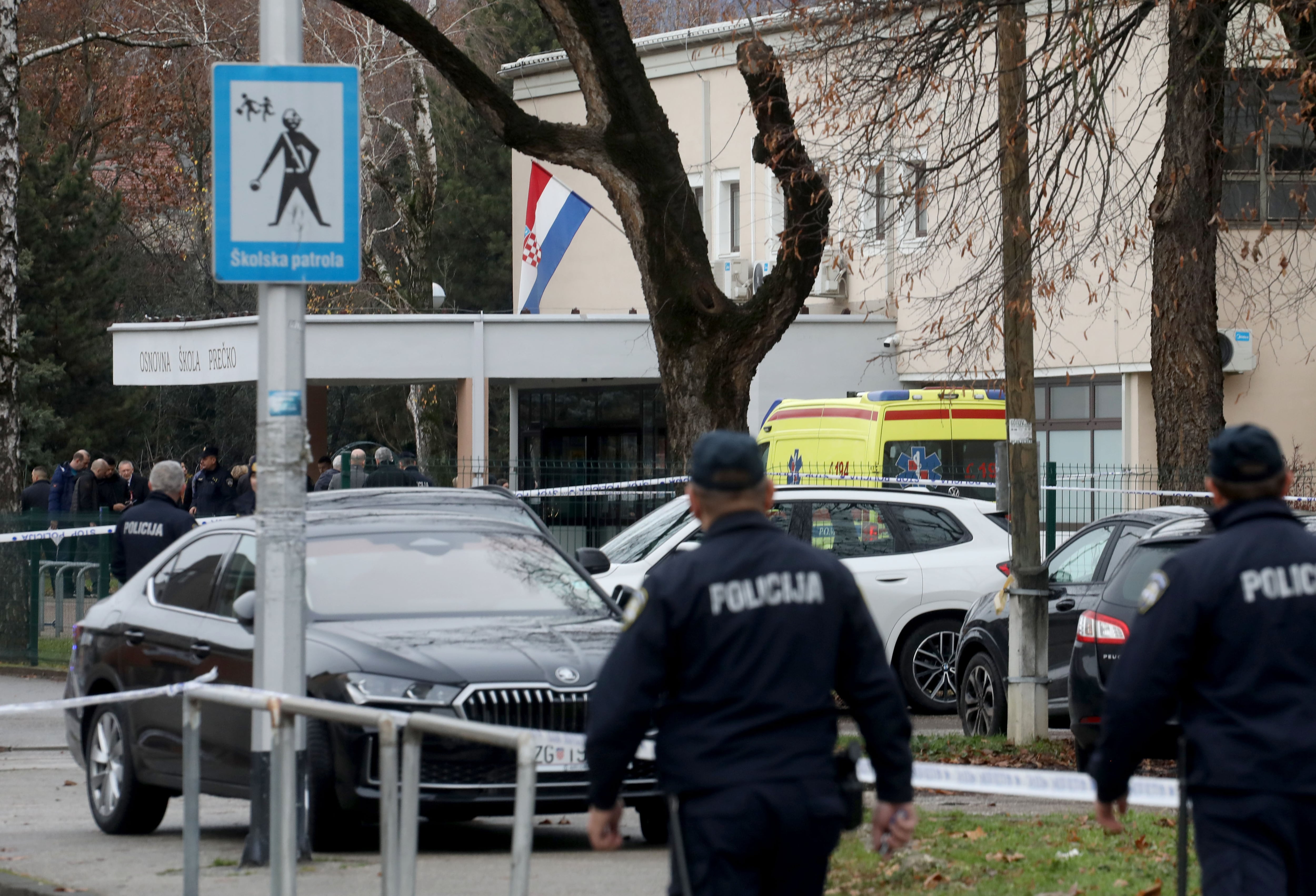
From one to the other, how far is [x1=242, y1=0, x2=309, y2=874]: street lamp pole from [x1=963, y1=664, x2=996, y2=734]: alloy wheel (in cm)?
635

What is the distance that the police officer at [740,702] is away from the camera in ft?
13.7

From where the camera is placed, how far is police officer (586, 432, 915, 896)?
417 centimetres

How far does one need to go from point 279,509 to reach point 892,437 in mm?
13281

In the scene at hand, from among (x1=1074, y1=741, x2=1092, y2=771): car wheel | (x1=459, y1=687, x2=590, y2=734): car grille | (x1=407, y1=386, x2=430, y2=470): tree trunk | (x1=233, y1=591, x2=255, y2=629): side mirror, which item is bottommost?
(x1=1074, y1=741, x2=1092, y2=771): car wheel

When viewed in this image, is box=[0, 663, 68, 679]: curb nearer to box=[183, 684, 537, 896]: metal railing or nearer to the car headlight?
the car headlight

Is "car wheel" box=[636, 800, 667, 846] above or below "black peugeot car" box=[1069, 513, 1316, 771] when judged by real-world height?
below

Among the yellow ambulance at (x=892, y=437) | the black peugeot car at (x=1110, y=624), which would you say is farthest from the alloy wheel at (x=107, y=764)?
the yellow ambulance at (x=892, y=437)

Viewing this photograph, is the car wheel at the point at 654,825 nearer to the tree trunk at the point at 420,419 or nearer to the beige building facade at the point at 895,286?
the beige building facade at the point at 895,286

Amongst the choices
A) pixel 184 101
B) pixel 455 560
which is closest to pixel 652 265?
pixel 455 560

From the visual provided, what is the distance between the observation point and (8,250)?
2214 cm

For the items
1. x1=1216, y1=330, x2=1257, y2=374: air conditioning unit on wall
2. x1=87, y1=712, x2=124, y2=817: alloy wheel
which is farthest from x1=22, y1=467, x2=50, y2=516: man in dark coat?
x1=87, y1=712, x2=124, y2=817: alloy wheel

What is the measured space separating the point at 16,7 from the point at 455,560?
52.4ft

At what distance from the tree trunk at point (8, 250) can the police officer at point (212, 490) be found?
2150mm

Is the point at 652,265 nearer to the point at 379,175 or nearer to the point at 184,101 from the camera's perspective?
the point at 379,175
